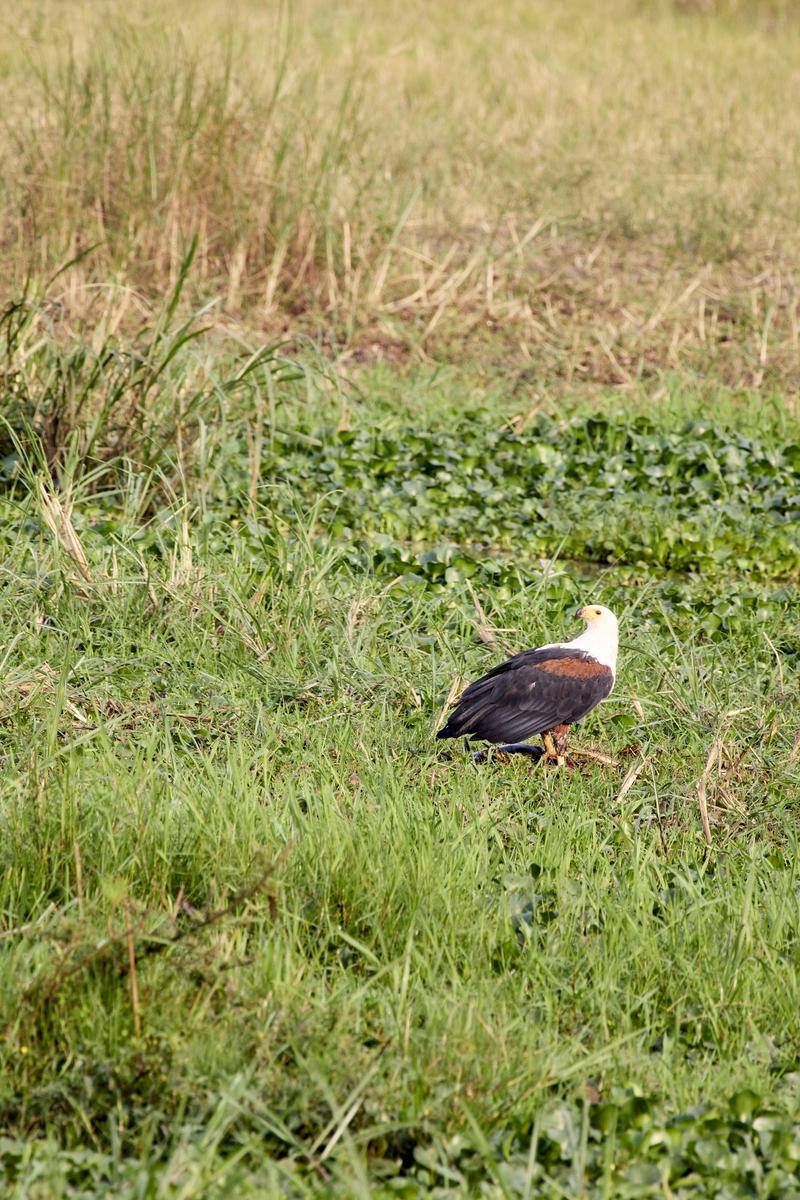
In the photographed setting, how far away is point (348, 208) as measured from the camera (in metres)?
9.72

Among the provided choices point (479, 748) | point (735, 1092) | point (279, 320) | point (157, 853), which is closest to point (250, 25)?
point (279, 320)

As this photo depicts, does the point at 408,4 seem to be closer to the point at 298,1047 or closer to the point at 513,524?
the point at 513,524

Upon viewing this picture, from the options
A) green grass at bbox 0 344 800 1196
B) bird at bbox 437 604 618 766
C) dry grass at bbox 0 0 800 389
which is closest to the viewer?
green grass at bbox 0 344 800 1196

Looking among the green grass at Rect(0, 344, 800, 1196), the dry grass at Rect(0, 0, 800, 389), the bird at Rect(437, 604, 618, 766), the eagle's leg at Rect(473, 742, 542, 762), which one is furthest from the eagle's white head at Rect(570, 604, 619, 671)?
the dry grass at Rect(0, 0, 800, 389)

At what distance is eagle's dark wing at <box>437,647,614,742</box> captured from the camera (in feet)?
14.7

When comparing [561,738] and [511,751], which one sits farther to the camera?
[511,751]

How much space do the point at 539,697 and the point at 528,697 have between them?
0.13ft

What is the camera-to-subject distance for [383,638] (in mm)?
5398

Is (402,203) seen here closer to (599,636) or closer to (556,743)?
(599,636)

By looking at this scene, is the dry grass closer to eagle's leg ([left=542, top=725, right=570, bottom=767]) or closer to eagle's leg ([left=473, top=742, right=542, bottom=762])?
eagle's leg ([left=473, top=742, right=542, bottom=762])

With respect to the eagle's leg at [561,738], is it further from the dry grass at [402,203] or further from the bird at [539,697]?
the dry grass at [402,203]

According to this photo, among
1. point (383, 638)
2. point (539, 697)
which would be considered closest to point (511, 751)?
point (539, 697)

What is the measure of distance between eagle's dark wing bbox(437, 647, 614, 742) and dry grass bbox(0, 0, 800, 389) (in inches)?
145

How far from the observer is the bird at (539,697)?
4488mm
